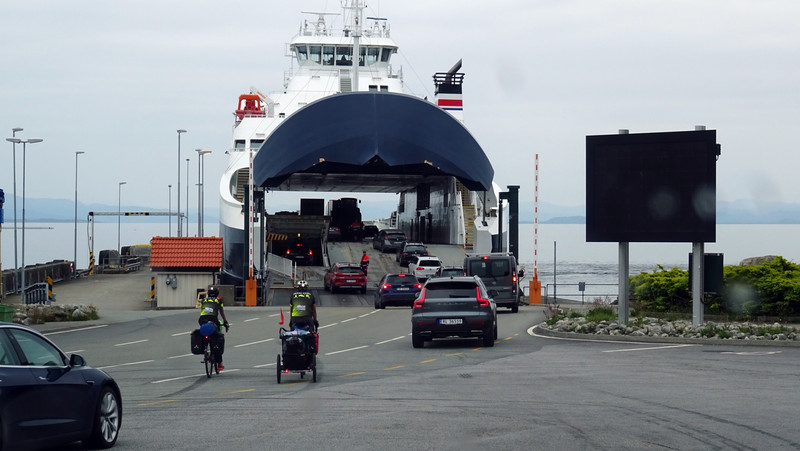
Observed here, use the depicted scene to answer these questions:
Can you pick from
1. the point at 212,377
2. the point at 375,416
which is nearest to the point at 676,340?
the point at 212,377

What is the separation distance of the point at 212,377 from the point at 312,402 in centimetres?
416

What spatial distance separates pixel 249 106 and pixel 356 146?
2333cm

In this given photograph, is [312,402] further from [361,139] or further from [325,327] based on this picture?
[361,139]

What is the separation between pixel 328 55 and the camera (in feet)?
208

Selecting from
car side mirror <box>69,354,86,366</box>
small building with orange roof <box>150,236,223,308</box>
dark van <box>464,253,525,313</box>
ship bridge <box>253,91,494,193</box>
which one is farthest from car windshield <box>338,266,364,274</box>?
car side mirror <box>69,354,86,366</box>

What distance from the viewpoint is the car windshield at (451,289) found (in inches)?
843

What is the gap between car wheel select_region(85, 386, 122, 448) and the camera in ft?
31.0

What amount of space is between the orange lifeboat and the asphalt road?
4065 centimetres

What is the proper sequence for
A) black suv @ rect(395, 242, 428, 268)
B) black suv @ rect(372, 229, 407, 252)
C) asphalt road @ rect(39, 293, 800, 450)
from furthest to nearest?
black suv @ rect(372, 229, 407, 252) → black suv @ rect(395, 242, 428, 268) → asphalt road @ rect(39, 293, 800, 450)

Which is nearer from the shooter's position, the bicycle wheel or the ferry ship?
the bicycle wheel

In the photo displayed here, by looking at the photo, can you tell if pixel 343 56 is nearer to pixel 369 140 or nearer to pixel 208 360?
pixel 369 140

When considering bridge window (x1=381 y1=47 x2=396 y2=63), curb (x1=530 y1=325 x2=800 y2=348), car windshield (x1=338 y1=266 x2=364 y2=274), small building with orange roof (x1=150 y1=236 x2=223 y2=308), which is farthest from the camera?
bridge window (x1=381 y1=47 x2=396 y2=63)

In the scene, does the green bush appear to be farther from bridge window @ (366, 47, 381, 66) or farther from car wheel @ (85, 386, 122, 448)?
bridge window @ (366, 47, 381, 66)

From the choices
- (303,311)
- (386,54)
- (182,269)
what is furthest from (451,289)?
(386,54)
